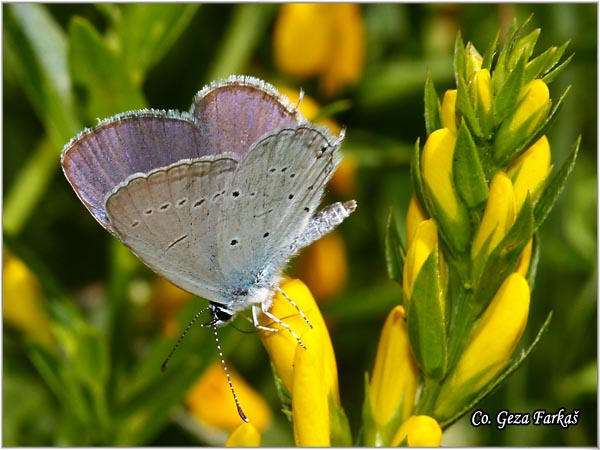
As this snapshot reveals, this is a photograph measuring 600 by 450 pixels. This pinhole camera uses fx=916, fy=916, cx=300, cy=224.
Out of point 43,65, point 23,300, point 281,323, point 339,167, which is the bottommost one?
point 281,323

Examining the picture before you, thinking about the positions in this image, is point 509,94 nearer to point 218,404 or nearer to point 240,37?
point 218,404

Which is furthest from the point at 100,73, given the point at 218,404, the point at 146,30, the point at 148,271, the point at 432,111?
the point at 432,111

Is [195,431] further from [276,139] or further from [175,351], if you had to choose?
[276,139]

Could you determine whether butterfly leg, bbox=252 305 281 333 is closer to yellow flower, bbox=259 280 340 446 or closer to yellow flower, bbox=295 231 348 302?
yellow flower, bbox=259 280 340 446

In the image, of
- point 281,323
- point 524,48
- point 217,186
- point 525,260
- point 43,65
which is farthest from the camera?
point 43,65

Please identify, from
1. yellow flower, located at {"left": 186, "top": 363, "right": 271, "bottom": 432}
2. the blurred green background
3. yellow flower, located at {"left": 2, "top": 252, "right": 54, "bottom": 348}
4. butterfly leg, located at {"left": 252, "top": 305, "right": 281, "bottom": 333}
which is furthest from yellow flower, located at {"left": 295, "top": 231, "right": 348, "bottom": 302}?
butterfly leg, located at {"left": 252, "top": 305, "right": 281, "bottom": 333}

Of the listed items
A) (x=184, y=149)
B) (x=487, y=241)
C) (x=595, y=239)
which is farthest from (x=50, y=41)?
(x=595, y=239)
